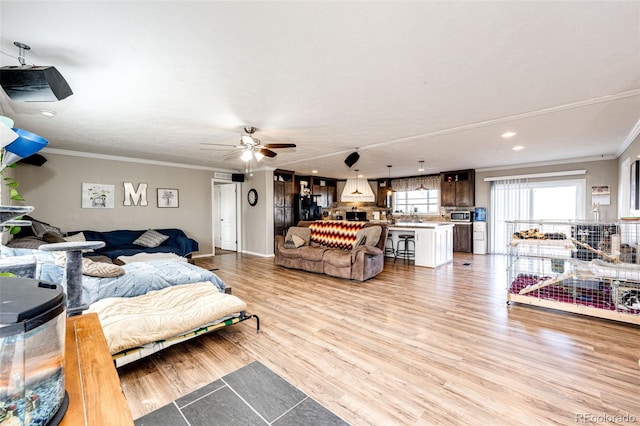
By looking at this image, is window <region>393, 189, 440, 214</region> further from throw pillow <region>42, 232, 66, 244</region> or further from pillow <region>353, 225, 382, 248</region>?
throw pillow <region>42, 232, 66, 244</region>

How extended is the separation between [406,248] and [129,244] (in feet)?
20.2

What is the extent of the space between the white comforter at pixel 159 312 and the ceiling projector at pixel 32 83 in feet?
5.74

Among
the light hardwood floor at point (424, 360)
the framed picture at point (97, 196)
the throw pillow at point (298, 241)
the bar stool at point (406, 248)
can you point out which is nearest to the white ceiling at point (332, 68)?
the framed picture at point (97, 196)

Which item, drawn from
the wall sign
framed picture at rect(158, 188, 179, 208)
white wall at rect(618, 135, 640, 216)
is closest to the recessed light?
the wall sign

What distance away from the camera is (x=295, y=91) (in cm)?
277

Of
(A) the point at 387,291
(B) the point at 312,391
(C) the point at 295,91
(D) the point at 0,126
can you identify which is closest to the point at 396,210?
(A) the point at 387,291

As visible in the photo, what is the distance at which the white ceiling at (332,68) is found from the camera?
1.69m

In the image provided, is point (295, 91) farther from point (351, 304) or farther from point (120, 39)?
point (351, 304)

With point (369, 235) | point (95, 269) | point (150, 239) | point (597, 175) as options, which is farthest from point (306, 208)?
point (597, 175)

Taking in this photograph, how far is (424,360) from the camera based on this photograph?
2.29 meters

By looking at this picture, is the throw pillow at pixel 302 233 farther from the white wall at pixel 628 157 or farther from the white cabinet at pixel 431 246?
the white wall at pixel 628 157

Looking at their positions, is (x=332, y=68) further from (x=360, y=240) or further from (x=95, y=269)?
(x=360, y=240)

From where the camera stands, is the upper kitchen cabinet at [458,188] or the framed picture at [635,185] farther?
the upper kitchen cabinet at [458,188]

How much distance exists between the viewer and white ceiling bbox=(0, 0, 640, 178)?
1.69 meters
